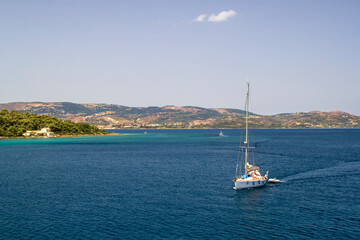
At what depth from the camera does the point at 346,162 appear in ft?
316

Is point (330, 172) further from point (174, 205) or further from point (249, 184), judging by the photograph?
point (174, 205)

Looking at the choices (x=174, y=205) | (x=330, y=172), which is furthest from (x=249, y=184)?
(x=330, y=172)

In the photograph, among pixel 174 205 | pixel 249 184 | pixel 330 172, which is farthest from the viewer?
pixel 330 172

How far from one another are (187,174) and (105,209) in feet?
105

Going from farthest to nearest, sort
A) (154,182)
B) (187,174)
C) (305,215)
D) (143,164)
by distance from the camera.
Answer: (143,164), (187,174), (154,182), (305,215)

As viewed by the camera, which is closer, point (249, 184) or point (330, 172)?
point (249, 184)

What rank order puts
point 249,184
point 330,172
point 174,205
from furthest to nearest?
point 330,172 < point 249,184 < point 174,205

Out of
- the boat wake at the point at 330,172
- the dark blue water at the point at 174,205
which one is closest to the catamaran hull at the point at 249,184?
the dark blue water at the point at 174,205

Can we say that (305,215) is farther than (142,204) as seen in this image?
No

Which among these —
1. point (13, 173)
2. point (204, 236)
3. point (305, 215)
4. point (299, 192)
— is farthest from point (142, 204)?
point (13, 173)

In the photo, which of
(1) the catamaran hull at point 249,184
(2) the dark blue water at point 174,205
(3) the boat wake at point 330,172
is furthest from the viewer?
(3) the boat wake at point 330,172

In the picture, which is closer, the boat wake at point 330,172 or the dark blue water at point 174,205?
the dark blue water at point 174,205

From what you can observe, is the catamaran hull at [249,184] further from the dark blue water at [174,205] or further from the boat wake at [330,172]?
the boat wake at [330,172]

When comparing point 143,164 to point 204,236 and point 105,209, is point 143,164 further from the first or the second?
point 204,236
